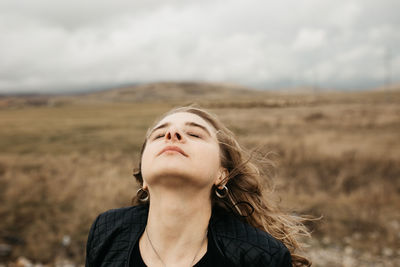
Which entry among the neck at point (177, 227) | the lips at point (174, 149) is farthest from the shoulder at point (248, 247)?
the lips at point (174, 149)

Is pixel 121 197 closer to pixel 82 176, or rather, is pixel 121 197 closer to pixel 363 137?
pixel 82 176

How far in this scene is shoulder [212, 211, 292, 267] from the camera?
5.92 ft

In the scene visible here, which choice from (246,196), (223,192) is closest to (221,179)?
(223,192)

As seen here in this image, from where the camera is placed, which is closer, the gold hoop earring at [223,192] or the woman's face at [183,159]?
the woman's face at [183,159]

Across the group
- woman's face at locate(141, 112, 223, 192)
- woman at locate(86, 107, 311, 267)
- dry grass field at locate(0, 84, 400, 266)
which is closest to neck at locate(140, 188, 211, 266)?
woman at locate(86, 107, 311, 267)

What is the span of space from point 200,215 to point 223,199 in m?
0.43

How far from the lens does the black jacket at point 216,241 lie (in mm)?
1825

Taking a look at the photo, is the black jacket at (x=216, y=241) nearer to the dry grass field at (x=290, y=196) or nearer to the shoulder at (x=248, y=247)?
the shoulder at (x=248, y=247)

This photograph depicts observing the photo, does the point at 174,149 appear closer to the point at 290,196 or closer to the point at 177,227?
the point at 177,227

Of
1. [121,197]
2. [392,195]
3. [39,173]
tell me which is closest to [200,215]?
A: [121,197]

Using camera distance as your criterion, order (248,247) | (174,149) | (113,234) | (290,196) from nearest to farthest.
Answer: (248,247) → (174,149) → (113,234) → (290,196)

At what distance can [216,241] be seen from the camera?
193 centimetres

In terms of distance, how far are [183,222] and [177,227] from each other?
54 mm

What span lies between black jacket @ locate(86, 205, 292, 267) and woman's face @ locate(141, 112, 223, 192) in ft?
1.14
